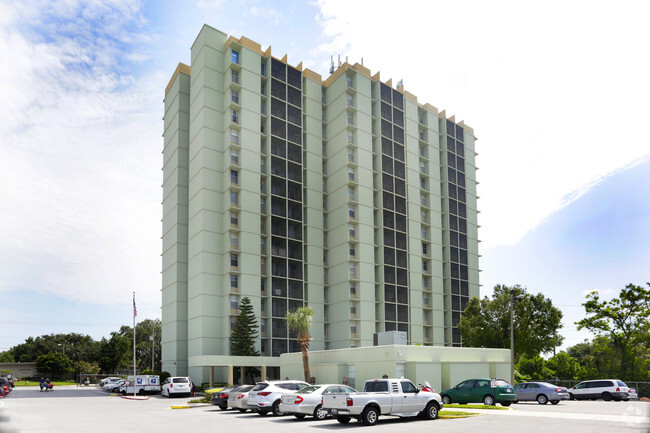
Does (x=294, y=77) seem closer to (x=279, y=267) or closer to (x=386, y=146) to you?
(x=386, y=146)

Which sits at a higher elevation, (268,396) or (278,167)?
(278,167)

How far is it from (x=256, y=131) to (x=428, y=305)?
3937 cm

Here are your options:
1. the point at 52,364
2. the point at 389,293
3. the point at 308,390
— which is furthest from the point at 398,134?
the point at 52,364

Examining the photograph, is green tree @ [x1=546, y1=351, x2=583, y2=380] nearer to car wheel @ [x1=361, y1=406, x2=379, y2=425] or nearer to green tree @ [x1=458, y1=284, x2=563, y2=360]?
green tree @ [x1=458, y1=284, x2=563, y2=360]

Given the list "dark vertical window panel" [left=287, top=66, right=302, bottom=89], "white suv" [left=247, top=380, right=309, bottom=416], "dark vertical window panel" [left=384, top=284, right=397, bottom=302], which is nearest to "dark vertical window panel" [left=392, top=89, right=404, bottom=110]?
"dark vertical window panel" [left=287, top=66, right=302, bottom=89]

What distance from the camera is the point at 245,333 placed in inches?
2618

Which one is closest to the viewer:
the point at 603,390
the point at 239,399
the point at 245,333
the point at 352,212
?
the point at 239,399

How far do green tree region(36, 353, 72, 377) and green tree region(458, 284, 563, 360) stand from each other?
96626 millimetres

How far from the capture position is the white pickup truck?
82.5ft

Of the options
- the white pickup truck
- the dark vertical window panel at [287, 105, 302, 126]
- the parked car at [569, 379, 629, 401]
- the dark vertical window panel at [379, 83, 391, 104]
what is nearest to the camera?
the white pickup truck

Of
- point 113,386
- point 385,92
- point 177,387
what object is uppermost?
point 385,92

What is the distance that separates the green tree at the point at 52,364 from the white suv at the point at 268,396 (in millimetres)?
110413

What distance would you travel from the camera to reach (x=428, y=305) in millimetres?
89625

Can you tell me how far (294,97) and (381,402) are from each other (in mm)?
61924
